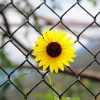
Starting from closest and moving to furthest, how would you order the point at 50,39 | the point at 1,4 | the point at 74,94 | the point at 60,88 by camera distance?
the point at 50,39, the point at 1,4, the point at 74,94, the point at 60,88

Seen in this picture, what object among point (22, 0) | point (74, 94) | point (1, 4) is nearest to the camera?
point (1, 4)

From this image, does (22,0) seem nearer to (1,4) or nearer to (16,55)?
(1,4)

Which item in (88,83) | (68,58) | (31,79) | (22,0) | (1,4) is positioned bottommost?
(88,83)

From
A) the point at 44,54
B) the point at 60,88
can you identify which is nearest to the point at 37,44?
the point at 44,54

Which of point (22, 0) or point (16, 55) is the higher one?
point (22, 0)

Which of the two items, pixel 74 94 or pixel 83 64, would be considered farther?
pixel 83 64
